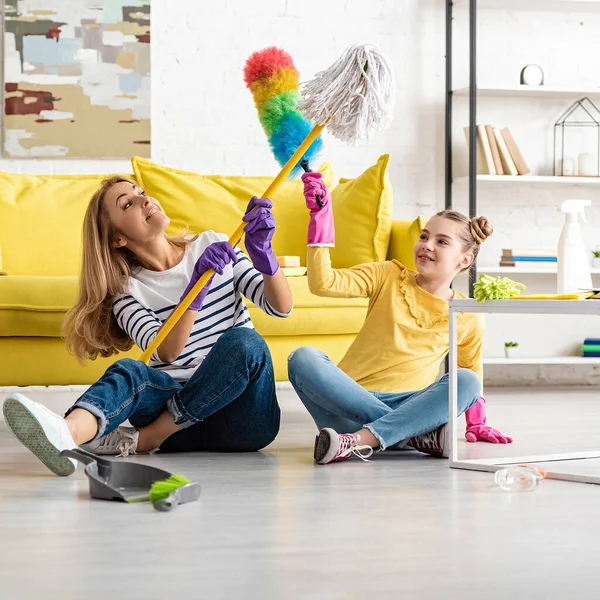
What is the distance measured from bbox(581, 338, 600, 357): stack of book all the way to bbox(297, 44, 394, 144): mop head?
2554 millimetres

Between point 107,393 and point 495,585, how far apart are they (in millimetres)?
996

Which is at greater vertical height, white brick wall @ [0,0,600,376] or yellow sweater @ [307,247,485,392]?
white brick wall @ [0,0,600,376]

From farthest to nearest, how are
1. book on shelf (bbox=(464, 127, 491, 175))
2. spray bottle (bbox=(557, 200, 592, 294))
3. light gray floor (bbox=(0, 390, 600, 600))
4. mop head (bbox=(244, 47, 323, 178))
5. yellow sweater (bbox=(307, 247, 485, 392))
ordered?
book on shelf (bbox=(464, 127, 491, 175)) → yellow sweater (bbox=(307, 247, 485, 392)) → mop head (bbox=(244, 47, 323, 178)) → spray bottle (bbox=(557, 200, 592, 294)) → light gray floor (bbox=(0, 390, 600, 600))

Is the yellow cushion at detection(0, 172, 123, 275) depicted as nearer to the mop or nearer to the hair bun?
the mop

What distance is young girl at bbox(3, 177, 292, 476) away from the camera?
195 cm

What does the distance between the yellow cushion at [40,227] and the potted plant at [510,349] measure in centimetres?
193

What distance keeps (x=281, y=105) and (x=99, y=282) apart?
0.56 m

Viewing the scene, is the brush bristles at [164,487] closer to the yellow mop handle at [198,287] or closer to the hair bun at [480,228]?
the yellow mop handle at [198,287]

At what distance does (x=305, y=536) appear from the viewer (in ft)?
4.29

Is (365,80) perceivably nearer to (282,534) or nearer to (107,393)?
(107,393)

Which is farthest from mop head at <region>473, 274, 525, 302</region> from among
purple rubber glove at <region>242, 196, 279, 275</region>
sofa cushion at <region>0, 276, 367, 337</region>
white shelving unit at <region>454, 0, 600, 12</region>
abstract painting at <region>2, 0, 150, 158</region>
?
white shelving unit at <region>454, 0, 600, 12</region>

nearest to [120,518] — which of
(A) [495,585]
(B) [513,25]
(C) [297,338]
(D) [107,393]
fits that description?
(D) [107,393]

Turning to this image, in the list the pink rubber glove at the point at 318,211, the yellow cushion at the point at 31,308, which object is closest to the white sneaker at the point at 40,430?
the pink rubber glove at the point at 318,211

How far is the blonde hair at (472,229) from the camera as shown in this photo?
7.04 feet
